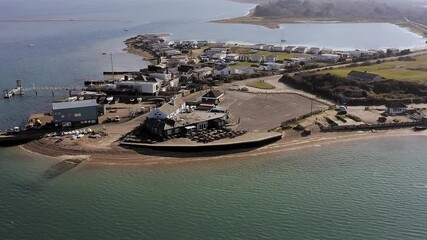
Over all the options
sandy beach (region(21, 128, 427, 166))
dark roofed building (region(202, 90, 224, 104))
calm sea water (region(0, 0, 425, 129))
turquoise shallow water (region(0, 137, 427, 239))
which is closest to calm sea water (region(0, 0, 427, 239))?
turquoise shallow water (region(0, 137, 427, 239))

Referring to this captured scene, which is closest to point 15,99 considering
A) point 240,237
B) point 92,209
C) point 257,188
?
point 92,209

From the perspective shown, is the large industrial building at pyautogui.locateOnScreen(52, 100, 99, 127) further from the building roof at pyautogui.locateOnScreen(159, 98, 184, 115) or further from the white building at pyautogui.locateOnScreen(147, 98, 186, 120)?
the building roof at pyautogui.locateOnScreen(159, 98, 184, 115)

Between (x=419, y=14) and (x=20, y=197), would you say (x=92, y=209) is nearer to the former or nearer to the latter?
(x=20, y=197)

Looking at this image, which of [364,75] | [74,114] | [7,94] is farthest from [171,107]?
[364,75]

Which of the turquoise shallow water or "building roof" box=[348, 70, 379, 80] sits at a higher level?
"building roof" box=[348, 70, 379, 80]

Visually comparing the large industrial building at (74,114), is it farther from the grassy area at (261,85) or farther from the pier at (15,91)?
the grassy area at (261,85)

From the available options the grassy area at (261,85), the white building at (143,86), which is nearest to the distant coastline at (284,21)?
the grassy area at (261,85)
